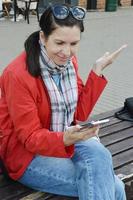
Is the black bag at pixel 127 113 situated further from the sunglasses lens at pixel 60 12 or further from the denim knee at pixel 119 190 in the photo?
the sunglasses lens at pixel 60 12

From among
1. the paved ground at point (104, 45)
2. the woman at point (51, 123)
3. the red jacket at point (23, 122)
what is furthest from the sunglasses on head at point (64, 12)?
the paved ground at point (104, 45)

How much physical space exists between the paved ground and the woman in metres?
2.81

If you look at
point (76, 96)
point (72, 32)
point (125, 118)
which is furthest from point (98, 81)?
point (125, 118)

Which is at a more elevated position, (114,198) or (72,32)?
(72,32)

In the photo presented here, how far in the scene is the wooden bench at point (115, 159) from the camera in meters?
2.69

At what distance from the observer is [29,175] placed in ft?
8.87

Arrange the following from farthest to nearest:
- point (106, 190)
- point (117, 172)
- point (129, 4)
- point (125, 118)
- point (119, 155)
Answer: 1. point (129, 4)
2. point (125, 118)
3. point (119, 155)
4. point (117, 172)
5. point (106, 190)

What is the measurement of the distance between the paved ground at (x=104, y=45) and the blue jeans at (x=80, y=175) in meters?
2.82

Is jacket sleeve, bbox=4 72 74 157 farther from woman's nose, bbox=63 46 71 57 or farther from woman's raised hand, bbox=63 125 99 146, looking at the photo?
woman's nose, bbox=63 46 71 57

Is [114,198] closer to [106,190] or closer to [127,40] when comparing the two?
[106,190]

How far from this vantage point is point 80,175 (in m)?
2.62

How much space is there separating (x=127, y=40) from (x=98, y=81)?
7.75m

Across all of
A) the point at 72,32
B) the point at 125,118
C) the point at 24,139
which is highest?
the point at 72,32

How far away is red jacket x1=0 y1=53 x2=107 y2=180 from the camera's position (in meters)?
2.53
